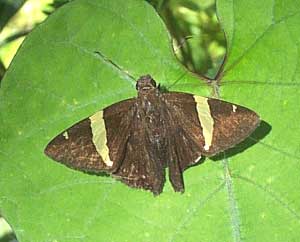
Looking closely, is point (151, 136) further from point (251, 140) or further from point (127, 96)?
point (251, 140)

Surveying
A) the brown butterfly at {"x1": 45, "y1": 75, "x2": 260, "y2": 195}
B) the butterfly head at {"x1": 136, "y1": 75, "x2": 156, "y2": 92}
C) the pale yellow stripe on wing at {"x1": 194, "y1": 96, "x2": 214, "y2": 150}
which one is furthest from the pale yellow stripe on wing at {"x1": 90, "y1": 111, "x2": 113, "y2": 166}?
the pale yellow stripe on wing at {"x1": 194, "y1": 96, "x2": 214, "y2": 150}

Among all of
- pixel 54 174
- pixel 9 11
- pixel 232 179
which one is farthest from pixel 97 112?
pixel 9 11

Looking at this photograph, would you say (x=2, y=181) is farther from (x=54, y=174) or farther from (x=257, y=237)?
(x=257, y=237)

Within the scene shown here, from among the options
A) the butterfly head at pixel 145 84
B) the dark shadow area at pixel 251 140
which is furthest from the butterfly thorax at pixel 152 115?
the dark shadow area at pixel 251 140

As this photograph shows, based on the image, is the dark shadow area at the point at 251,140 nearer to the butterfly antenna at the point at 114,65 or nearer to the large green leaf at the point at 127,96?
the large green leaf at the point at 127,96

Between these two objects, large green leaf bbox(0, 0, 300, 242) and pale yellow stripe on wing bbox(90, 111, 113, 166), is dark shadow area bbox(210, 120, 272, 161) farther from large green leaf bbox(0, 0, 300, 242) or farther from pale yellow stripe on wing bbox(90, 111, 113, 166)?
pale yellow stripe on wing bbox(90, 111, 113, 166)

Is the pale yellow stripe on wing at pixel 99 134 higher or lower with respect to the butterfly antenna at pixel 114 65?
lower

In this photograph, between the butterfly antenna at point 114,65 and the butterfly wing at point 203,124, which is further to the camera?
the butterfly antenna at point 114,65

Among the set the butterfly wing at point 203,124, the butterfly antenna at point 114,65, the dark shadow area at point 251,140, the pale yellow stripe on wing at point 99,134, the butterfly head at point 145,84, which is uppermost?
the butterfly antenna at point 114,65
